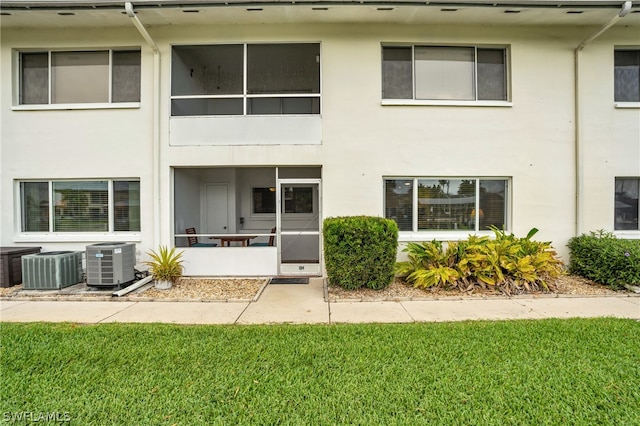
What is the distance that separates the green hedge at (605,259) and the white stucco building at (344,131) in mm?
413

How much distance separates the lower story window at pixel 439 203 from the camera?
7.28m

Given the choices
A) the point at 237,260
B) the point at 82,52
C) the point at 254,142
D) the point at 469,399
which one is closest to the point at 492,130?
the point at 254,142

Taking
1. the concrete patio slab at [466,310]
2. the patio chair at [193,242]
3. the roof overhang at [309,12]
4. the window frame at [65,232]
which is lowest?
the concrete patio slab at [466,310]

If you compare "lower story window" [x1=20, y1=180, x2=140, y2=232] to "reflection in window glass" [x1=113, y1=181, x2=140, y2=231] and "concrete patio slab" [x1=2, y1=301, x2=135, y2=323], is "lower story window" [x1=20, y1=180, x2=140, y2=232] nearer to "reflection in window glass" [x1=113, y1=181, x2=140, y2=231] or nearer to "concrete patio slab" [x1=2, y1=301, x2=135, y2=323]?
"reflection in window glass" [x1=113, y1=181, x2=140, y2=231]

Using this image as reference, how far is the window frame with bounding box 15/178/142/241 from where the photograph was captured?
7.29 m

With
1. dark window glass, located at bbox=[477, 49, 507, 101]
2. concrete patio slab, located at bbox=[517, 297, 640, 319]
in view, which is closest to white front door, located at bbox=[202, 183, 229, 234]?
dark window glass, located at bbox=[477, 49, 507, 101]

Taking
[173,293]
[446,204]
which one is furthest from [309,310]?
[446,204]

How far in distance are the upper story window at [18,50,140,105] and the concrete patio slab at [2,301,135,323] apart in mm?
5015

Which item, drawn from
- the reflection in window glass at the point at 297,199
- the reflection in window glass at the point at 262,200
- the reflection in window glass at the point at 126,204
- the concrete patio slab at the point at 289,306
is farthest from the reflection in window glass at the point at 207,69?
the concrete patio slab at the point at 289,306

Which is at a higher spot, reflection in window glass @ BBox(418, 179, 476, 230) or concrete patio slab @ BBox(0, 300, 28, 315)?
reflection in window glass @ BBox(418, 179, 476, 230)

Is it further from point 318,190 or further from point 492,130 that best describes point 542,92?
point 318,190

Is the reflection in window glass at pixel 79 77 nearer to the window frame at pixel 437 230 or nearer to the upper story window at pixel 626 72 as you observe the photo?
the window frame at pixel 437 230

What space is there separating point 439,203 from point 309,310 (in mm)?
4411

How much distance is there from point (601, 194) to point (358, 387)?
845 centimetres
